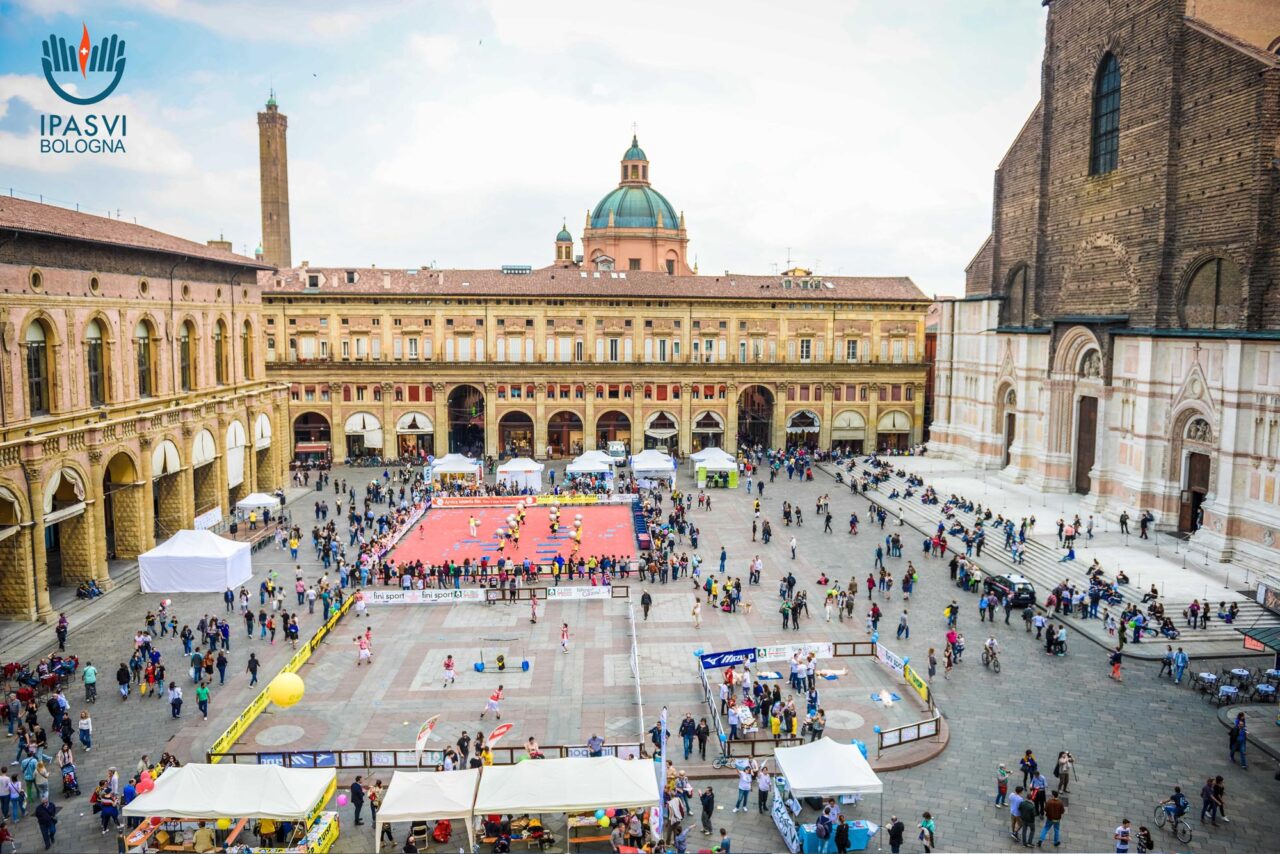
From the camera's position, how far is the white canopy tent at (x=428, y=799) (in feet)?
59.0

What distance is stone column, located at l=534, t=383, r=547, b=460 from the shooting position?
219 feet

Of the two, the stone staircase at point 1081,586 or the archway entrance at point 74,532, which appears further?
the archway entrance at point 74,532

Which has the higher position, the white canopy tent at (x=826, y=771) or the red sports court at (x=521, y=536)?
the white canopy tent at (x=826, y=771)

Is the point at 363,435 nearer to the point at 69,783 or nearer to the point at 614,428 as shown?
the point at 614,428

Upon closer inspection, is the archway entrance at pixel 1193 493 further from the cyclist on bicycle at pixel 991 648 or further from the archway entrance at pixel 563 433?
the archway entrance at pixel 563 433

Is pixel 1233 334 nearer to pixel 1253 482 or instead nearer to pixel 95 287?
pixel 1253 482

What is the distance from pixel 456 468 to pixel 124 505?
19.7 m

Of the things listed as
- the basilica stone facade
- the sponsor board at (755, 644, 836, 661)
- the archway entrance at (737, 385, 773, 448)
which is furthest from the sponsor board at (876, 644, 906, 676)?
the archway entrance at (737, 385, 773, 448)

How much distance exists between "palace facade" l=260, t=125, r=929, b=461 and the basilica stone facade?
12564 millimetres

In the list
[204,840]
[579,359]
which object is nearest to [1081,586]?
[204,840]

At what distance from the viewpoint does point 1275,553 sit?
1352 inches

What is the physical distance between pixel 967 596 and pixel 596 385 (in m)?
36.6

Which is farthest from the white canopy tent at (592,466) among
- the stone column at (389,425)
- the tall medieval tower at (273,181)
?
the tall medieval tower at (273,181)

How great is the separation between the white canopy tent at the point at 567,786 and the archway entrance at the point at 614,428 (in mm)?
49237
